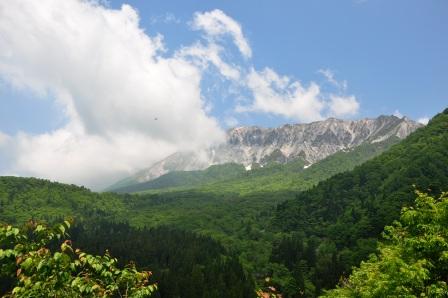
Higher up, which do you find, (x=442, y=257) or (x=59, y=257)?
(x=59, y=257)

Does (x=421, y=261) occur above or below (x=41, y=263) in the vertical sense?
below

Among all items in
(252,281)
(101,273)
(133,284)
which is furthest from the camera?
(252,281)

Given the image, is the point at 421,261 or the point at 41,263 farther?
the point at 421,261

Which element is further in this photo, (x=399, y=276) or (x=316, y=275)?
(x=316, y=275)

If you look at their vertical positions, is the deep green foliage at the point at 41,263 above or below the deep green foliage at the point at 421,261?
above

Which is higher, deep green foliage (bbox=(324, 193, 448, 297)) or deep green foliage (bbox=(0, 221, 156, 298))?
deep green foliage (bbox=(0, 221, 156, 298))

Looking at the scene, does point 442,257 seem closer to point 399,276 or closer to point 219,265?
point 399,276

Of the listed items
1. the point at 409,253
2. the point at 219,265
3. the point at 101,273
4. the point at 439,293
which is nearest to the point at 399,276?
the point at 439,293

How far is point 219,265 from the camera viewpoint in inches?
7407

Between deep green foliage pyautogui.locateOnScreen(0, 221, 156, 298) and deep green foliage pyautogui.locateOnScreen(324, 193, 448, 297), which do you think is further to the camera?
deep green foliage pyautogui.locateOnScreen(324, 193, 448, 297)

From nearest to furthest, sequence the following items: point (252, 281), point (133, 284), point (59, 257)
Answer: point (59, 257), point (133, 284), point (252, 281)

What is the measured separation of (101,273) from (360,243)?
566 ft

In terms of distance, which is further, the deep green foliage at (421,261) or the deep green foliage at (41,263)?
the deep green foliage at (421,261)

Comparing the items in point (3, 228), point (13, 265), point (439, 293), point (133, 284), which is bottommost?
point (439, 293)
